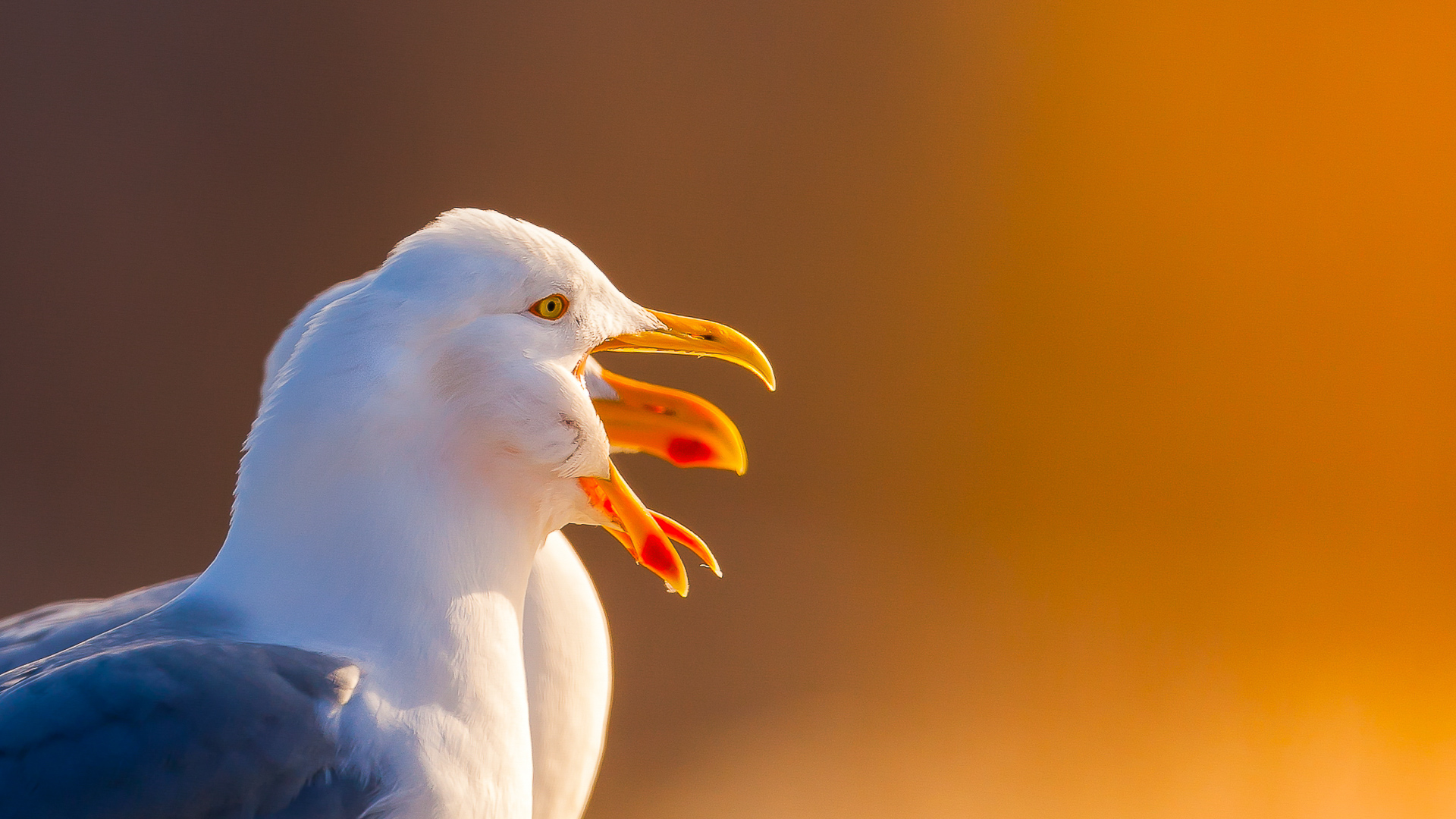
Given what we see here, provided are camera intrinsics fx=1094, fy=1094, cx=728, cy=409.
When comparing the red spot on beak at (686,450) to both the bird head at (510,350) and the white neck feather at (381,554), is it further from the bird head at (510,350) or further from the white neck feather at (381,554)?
the white neck feather at (381,554)

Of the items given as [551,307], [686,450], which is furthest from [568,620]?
[551,307]

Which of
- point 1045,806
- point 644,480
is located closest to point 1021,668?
point 1045,806

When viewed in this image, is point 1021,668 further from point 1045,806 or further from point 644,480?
point 644,480

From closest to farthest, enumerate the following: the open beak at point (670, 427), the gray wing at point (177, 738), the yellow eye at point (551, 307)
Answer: the gray wing at point (177, 738) < the yellow eye at point (551, 307) < the open beak at point (670, 427)

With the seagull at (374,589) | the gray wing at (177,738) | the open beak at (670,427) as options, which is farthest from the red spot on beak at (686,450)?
the gray wing at (177,738)

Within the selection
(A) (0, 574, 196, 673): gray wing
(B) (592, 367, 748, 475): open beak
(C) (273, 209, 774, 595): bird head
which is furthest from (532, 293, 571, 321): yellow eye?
(A) (0, 574, 196, 673): gray wing

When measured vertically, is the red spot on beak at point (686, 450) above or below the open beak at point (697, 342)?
below

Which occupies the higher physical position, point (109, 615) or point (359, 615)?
point (359, 615)

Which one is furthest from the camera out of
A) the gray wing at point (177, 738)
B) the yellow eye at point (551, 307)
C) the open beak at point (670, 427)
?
the open beak at point (670, 427)

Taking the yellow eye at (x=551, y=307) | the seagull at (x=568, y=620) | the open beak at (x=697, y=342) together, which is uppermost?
the yellow eye at (x=551, y=307)
